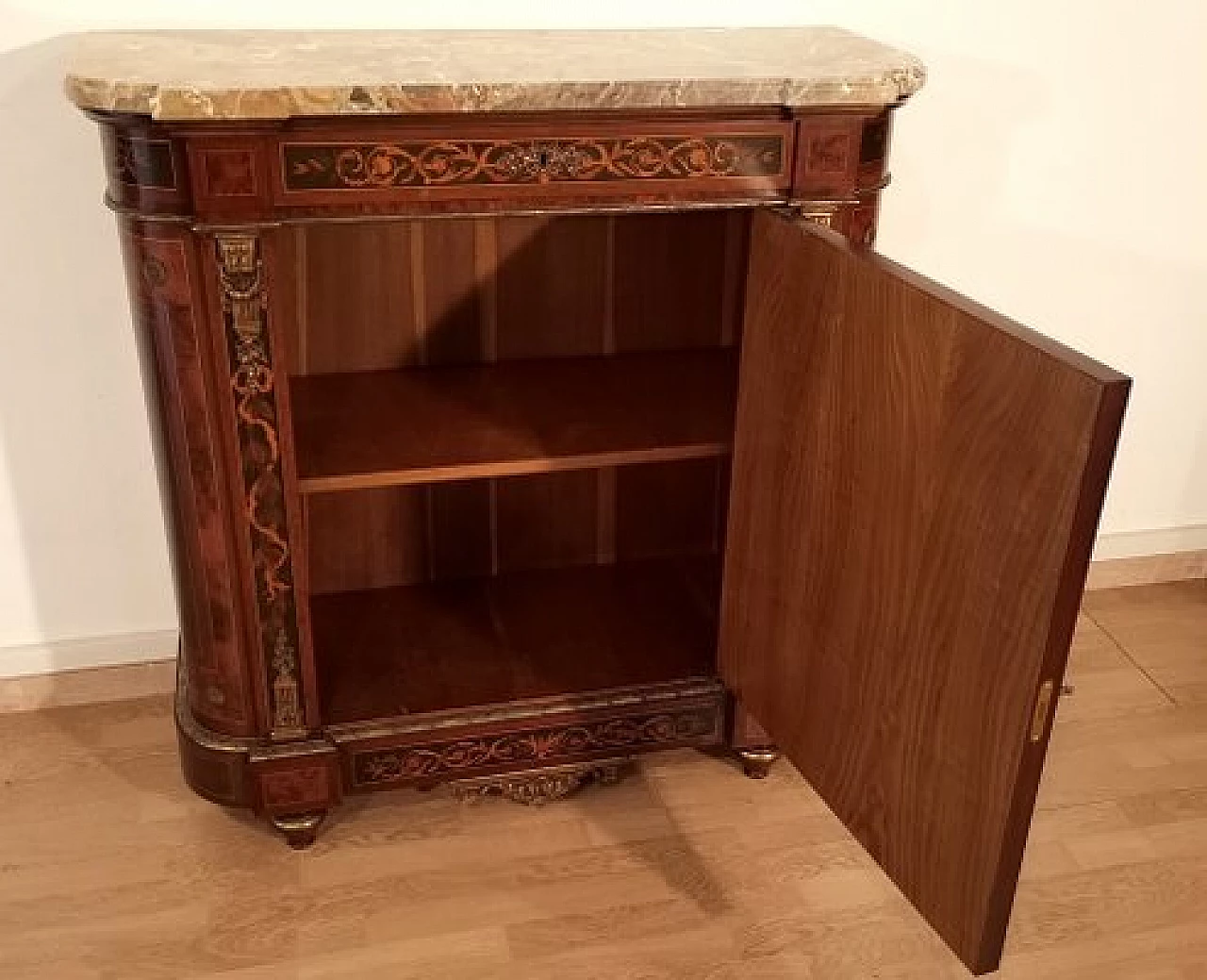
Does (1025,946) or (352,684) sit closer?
(1025,946)

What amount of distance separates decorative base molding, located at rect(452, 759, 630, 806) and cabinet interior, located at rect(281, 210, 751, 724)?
0.11 meters

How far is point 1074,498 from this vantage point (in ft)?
3.26

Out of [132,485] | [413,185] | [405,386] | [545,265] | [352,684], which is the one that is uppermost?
[413,185]

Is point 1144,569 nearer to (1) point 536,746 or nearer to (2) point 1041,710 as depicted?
(1) point 536,746

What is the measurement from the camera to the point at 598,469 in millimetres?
1931

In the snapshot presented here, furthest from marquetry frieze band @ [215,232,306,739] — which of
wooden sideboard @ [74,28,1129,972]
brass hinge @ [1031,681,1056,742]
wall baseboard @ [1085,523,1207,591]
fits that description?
wall baseboard @ [1085,523,1207,591]

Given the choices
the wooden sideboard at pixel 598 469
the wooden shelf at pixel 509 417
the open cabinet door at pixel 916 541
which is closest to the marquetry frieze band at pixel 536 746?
the wooden sideboard at pixel 598 469

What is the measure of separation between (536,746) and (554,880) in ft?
0.57

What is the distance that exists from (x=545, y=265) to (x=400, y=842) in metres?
0.81

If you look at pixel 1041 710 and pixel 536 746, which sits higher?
pixel 1041 710

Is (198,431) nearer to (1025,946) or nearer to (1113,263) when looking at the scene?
(1025,946)

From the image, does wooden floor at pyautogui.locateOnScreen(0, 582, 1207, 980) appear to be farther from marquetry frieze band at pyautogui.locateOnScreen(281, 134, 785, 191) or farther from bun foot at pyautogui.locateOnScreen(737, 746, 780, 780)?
marquetry frieze band at pyautogui.locateOnScreen(281, 134, 785, 191)

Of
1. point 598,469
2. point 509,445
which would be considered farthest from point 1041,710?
point 598,469

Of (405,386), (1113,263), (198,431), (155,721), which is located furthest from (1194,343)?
(155,721)
